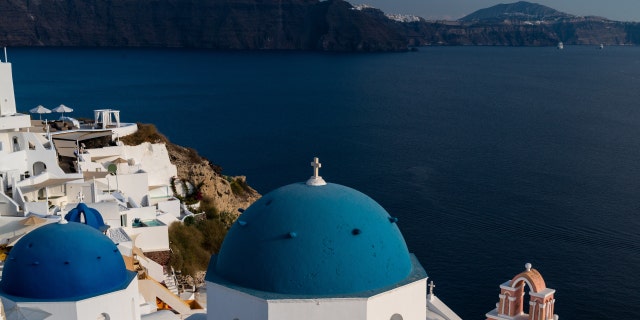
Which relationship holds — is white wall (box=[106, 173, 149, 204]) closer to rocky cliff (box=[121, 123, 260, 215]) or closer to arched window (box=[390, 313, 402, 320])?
rocky cliff (box=[121, 123, 260, 215])

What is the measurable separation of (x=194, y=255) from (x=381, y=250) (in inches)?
699

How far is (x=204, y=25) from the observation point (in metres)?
194

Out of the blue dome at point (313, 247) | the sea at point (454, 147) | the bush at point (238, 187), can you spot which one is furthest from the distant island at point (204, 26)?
the blue dome at point (313, 247)

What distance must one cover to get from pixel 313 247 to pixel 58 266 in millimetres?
5595

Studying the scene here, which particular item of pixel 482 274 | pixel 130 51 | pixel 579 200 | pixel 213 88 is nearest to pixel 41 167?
pixel 482 274

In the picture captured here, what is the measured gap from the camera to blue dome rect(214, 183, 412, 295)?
9.46m

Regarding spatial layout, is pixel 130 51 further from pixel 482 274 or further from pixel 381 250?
pixel 381 250

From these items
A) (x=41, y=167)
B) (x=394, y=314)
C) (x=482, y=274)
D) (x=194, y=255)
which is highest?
(x=394, y=314)

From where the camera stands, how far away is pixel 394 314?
9.80 metres

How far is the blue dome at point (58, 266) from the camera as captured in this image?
497 inches

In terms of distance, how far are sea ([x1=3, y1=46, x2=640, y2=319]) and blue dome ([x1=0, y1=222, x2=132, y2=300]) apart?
730 inches

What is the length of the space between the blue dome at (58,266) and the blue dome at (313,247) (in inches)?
152

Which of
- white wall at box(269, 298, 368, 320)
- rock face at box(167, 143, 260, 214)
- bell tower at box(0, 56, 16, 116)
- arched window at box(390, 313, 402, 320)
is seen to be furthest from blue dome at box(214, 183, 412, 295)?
rock face at box(167, 143, 260, 214)

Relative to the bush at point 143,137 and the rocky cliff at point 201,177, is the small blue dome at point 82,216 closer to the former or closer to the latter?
the rocky cliff at point 201,177
